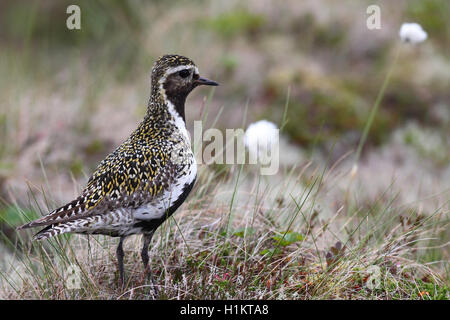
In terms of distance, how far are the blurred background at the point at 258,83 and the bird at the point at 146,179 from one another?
10.1 feet

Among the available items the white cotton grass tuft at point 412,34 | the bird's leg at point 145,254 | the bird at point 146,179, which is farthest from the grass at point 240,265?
the white cotton grass tuft at point 412,34

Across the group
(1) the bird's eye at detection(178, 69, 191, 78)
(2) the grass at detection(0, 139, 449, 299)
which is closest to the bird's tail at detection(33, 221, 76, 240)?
(2) the grass at detection(0, 139, 449, 299)

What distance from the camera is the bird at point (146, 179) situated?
3812mm

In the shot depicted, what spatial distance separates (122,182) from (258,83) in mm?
6514

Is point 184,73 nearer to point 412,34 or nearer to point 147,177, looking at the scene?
point 147,177

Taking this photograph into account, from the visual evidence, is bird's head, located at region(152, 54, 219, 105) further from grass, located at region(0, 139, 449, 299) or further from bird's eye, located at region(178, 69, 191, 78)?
grass, located at region(0, 139, 449, 299)

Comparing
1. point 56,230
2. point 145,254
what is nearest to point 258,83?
point 145,254

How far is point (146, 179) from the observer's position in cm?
398

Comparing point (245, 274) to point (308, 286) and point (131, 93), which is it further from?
point (131, 93)

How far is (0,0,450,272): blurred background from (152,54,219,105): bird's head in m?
3.14

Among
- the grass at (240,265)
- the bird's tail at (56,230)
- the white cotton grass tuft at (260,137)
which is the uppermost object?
the white cotton grass tuft at (260,137)

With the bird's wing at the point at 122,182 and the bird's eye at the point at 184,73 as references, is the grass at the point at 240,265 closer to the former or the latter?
the bird's wing at the point at 122,182

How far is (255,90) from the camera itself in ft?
33.1
